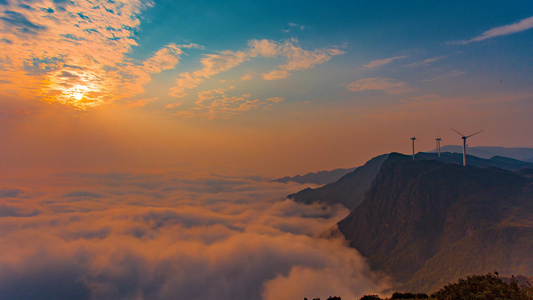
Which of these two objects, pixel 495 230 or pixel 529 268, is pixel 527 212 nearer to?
pixel 495 230

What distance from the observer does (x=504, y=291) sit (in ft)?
175

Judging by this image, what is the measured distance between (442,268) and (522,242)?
174 feet

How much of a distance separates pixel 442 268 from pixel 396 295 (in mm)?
143743

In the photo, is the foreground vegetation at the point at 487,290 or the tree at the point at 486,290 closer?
the foreground vegetation at the point at 487,290

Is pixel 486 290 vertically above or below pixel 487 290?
below

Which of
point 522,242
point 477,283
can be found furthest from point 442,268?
point 477,283

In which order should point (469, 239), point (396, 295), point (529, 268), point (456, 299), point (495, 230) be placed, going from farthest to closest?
point (469, 239)
point (495, 230)
point (529, 268)
point (396, 295)
point (456, 299)

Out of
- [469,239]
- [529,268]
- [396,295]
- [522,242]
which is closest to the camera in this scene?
[396,295]

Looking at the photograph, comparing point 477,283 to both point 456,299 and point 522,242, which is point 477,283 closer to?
point 456,299

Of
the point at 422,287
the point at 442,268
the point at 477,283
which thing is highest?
the point at 477,283

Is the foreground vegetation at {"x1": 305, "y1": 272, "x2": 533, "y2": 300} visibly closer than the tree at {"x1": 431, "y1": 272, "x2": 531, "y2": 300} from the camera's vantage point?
Yes

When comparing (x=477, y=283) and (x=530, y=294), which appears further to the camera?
(x=477, y=283)

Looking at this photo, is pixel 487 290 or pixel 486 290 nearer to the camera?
pixel 487 290

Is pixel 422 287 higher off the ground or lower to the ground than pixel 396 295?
lower
